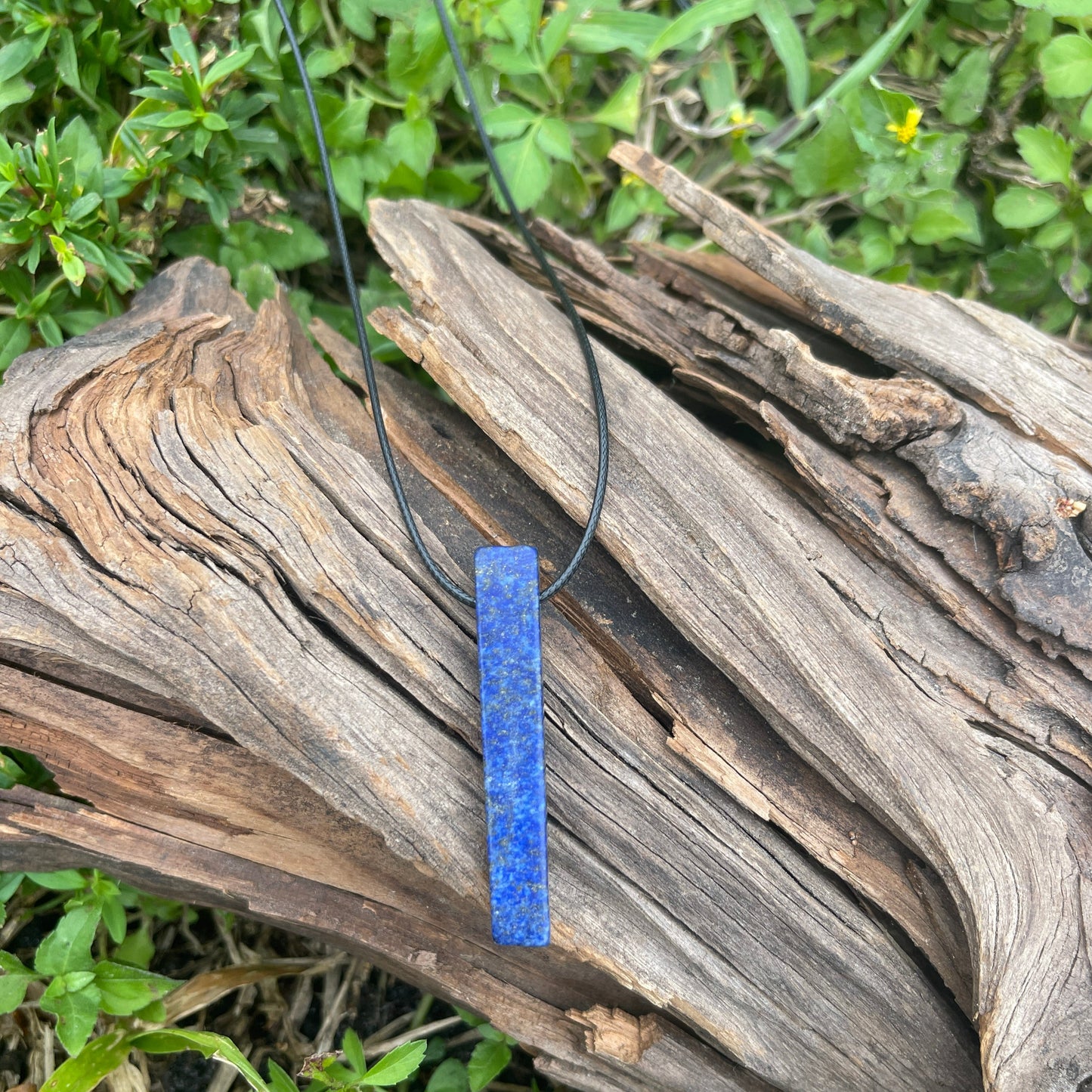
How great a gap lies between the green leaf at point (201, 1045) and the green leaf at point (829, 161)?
318cm

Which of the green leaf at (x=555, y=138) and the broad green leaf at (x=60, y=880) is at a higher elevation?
the green leaf at (x=555, y=138)

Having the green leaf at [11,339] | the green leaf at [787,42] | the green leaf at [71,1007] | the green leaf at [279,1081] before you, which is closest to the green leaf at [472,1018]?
the green leaf at [279,1081]

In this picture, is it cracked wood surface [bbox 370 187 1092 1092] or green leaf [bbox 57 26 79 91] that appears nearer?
cracked wood surface [bbox 370 187 1092 1092]

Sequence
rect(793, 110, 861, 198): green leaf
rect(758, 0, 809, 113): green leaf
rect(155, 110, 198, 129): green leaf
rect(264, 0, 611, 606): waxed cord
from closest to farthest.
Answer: rect(264, 0, 611, 606): waxed cord → rect(155, 110, 198, 129): green leaf → rect(793, 110, 861, 198): green leaf → rect(758, 0, 809, 113): green leaf

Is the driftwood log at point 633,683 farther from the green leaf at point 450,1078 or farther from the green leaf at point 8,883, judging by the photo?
the green leaf at point 450,1078

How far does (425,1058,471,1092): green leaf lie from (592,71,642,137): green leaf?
3.05 meters

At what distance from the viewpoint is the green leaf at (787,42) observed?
126 inches

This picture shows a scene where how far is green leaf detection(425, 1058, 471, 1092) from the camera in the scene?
2.63 m

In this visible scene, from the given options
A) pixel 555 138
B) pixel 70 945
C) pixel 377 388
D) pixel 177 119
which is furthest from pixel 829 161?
pixel 70 945

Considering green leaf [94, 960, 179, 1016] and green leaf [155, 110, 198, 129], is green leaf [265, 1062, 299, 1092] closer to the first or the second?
green leaf [94, 960, 179, 1016]

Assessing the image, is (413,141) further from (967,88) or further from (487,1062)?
(487,1062)

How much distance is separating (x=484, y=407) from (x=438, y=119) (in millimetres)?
1628

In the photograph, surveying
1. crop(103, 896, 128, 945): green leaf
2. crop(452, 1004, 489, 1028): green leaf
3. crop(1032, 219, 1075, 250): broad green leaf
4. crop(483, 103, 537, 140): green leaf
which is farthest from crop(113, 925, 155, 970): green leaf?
crop(1032, 219, 1075, 250): broad green leaf

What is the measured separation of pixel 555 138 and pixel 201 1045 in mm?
2784
